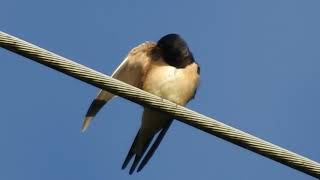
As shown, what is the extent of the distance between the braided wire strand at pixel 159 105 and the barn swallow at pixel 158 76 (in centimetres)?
247

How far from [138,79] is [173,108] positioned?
271 cm

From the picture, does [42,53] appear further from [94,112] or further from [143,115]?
[143,115]

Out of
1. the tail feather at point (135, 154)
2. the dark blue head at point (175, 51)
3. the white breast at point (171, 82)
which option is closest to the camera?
the tail feather at point (135, 154)

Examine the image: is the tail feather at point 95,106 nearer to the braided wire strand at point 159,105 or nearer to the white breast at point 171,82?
the white breast at point 171,82

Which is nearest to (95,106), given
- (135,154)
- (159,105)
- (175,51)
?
(135,154)

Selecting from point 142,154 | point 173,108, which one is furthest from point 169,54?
point 173,108

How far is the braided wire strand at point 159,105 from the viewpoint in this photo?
14.0 feet

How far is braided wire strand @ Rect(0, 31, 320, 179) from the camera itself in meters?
4.25

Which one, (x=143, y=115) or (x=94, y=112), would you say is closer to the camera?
(x=94, y=112)

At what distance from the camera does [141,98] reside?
452 cm

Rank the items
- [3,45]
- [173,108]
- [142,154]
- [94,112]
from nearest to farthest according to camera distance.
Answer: [3,45] < [173,108] < [94,112] < [142,154]

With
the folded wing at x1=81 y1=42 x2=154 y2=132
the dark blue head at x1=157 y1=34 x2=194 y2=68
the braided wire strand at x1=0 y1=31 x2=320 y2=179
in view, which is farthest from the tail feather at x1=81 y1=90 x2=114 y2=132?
the braided wire strand at x1=0 y1=31 x2=320 y2=179

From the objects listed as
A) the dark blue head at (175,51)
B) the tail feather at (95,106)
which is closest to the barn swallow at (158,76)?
the dark blue head at (175,51)

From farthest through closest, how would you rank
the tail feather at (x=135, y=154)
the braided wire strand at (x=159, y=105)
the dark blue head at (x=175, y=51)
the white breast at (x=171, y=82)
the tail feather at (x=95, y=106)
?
the dark blue head at (x=175, y=51) < the white breast at (x=171, y=82) < the tail feather at (x=135, y=154) < the tail feather at (x=95, y=106) < the braided wire strand at (x=159, y=105)
